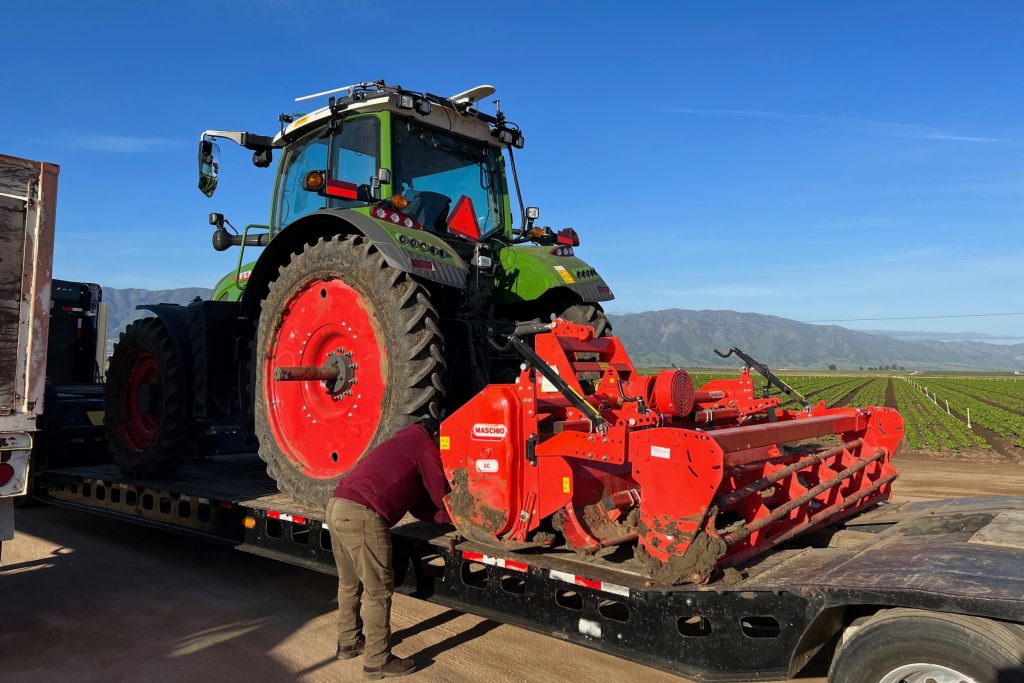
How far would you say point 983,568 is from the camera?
2.81 meters

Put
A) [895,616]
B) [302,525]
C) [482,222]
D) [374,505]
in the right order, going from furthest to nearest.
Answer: [482,222] → [302,525] → [374,505] → [895,616]

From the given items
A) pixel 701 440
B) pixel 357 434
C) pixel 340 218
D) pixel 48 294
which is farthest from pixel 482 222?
pixel 701 440

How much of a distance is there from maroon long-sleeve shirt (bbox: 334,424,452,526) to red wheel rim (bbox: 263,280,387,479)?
2.16 feet

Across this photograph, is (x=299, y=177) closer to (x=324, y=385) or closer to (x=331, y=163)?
(x=331, y=163)

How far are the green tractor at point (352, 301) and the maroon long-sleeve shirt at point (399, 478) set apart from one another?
371 mm

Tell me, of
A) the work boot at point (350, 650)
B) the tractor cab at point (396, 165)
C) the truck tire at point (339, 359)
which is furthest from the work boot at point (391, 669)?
the tractor cab at point (396, 165)

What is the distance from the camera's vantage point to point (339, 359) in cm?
489

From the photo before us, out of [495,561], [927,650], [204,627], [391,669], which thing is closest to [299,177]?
[204,627]

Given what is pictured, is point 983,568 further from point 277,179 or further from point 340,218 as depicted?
point 277,179

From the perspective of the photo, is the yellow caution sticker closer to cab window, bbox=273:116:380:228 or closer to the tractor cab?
the tractor cab

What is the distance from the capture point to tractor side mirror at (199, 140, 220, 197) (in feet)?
19.8

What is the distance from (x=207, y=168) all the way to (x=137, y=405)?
2197mm

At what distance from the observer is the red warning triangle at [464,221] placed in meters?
5.59

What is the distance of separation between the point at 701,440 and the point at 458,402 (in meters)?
2.29
